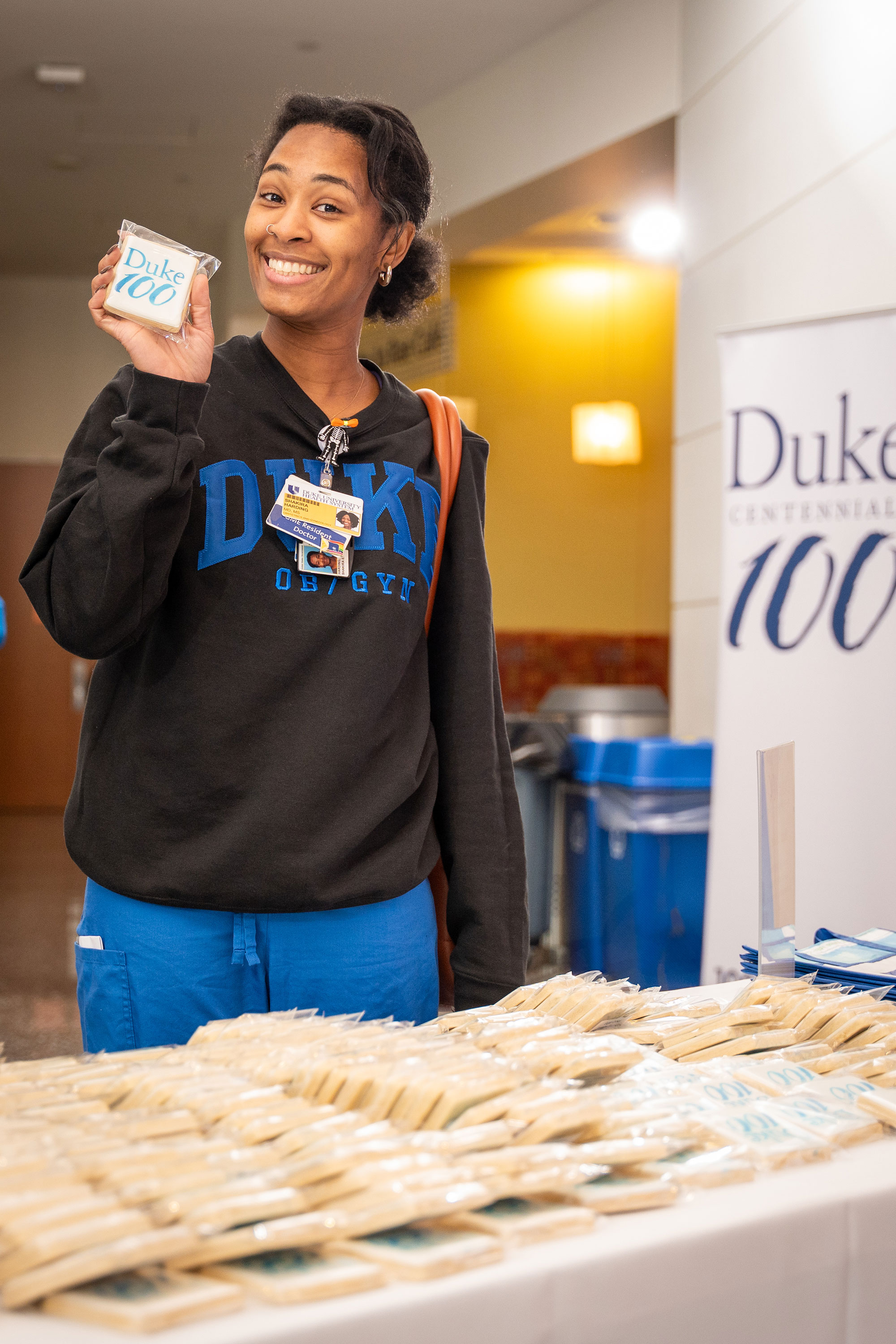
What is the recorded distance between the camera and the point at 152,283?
3.85ft

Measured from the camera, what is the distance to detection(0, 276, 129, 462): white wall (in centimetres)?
984

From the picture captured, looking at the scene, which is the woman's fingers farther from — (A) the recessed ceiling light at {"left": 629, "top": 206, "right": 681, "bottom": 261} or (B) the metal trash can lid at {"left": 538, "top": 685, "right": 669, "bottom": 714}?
(A) the recessed ceiling light at {"left": 629, "top": 206, "right": 681, "bottom": 261}

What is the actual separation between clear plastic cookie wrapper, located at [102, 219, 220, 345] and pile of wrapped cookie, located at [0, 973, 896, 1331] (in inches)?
25.4

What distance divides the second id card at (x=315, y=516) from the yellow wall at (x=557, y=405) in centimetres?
622

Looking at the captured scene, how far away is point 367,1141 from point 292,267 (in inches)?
37.3

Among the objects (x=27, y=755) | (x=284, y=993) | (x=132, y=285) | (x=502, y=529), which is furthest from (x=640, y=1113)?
(x=27, y=755)

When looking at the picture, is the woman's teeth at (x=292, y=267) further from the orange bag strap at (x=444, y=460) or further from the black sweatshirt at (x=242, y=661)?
the orange bag strap at (x=444, y=460)

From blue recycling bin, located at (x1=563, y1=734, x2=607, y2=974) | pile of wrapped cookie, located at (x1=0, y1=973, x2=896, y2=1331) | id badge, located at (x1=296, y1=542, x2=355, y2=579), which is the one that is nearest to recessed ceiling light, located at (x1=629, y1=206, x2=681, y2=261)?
blue recycling bin, located at (x1=563, y1=734, x2=607, y2=974)

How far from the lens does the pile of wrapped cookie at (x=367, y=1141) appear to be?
654 mm

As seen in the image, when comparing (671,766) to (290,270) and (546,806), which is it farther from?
(290,270)

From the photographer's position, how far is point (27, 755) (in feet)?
32.5

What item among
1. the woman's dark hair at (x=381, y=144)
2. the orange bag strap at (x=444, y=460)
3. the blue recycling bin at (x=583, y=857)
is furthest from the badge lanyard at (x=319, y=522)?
the blue recycling bin at (x=583, y=857)

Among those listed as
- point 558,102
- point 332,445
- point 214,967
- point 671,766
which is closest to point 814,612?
point 671,766

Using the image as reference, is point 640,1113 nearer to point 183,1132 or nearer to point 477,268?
point 183,1132
